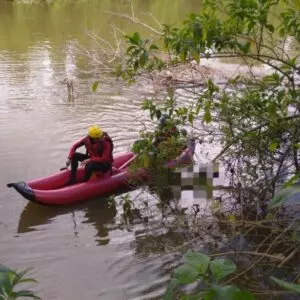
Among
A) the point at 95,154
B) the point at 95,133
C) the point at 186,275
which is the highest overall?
the point at 186,275

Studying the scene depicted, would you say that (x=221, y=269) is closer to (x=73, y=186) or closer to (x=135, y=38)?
(x=135, y=38)

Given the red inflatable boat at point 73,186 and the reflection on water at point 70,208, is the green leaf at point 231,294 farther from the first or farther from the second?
the red inflatable boat at point 73,186

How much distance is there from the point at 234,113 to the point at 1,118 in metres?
7.07

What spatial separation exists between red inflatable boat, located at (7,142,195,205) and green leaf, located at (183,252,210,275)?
176 inches

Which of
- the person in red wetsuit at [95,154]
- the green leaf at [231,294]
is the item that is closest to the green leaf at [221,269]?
the green leaf at [231,294]

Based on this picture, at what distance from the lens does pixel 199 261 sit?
1549mm

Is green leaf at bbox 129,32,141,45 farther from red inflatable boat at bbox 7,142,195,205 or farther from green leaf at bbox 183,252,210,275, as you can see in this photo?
red inflatable boat at bbox 7,142,195,205

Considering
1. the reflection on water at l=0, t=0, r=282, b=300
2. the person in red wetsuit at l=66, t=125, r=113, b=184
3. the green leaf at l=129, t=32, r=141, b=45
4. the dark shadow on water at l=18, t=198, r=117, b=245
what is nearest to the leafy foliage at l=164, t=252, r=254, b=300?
the green leaf at l=129, t=32, r=141, b=45

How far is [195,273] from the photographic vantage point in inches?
59.8

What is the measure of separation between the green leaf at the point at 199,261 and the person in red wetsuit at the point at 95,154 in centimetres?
560

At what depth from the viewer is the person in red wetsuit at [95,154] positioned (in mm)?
7129

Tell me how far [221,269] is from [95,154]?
5894 mm

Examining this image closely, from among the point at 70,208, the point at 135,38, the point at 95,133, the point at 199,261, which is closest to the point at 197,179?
the point at 95,133

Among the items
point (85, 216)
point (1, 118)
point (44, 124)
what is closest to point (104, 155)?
point (85, 216)
